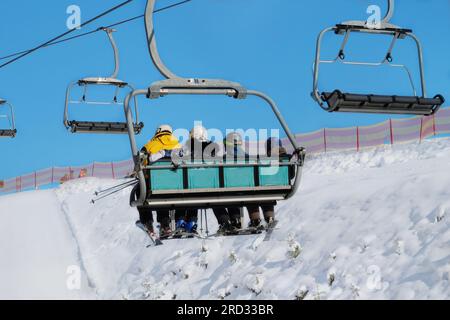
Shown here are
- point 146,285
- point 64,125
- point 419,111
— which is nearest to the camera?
point 419,111

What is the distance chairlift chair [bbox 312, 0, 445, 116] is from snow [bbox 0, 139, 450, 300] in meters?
2.64

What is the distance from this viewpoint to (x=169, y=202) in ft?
29.5

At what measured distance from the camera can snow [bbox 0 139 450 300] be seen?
36.8 feet

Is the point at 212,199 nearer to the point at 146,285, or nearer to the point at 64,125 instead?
the point at 64,125

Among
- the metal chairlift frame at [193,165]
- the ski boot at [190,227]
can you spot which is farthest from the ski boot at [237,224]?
the metal chairlift frame at [193,165]

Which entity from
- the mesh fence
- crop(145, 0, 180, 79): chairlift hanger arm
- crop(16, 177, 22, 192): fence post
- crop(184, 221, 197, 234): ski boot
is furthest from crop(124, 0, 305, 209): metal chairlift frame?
crop(16, 177, 22, 192): fence post

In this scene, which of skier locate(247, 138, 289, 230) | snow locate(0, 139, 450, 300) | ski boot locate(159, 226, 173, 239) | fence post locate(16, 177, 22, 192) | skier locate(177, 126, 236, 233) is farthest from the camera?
fence post locate(16, 177, 22, 192)

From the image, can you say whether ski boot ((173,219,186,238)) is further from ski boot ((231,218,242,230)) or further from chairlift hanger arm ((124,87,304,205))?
chairlift hanger arm ((124,87,304,205))

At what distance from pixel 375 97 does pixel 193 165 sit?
85.8 inches

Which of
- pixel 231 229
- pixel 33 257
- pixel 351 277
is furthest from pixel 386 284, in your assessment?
pixel 33 257

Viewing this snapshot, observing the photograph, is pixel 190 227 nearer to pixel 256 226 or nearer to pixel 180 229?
pixel 180 229

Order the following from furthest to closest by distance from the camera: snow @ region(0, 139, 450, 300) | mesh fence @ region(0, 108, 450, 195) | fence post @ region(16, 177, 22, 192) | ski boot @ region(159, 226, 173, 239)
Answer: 1. fence post @ region(16, 177, 22, 192)
2. mesh fence @ region(0, 108, 450, 195)
3. snow @ region(0, 139, 450, 300)
4. ski boot @ region(159, 226, 173, 239)
